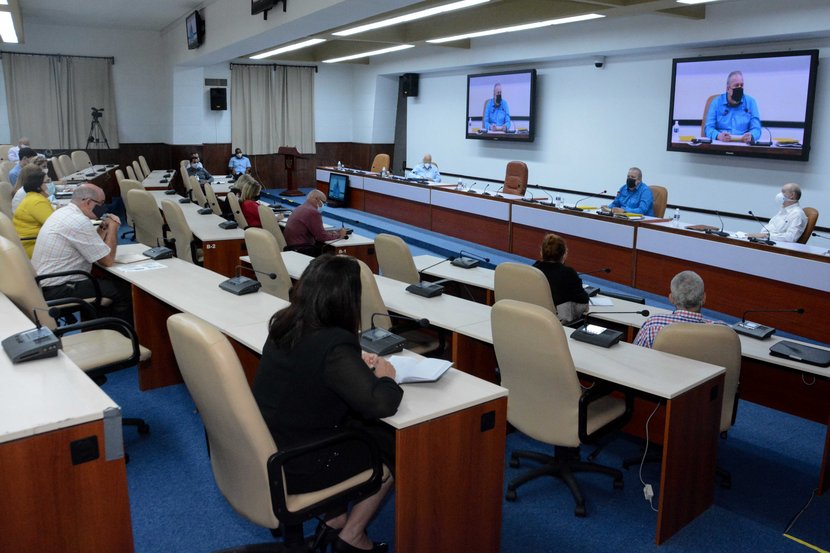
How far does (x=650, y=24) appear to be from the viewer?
331 inches

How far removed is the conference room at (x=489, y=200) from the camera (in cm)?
282

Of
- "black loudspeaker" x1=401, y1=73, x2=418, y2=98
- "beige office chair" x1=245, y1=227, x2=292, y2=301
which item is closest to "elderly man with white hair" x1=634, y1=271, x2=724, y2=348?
"beige office chair" x1=245, y1=227, x2=292, y2=301

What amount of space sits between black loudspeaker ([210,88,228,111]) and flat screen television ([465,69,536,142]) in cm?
532

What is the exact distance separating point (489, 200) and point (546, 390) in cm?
595

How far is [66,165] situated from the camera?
11.8 m

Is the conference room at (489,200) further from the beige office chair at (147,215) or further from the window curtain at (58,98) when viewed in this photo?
the beige office chair at (147,215)

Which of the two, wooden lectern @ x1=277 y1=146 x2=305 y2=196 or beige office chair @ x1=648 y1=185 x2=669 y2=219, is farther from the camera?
wooden lectern @ x1=277 y1=146 x2=305 y2=196

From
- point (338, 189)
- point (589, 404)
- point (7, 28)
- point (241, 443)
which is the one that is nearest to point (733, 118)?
point (589, 404)

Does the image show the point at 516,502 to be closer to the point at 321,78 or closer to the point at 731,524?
the point at 731,524

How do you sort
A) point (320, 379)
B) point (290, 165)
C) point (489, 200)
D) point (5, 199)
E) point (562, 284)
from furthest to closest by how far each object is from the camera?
point (290, 165), point (489, 200), point (5, 199), point (562, 284), point (320, 379)

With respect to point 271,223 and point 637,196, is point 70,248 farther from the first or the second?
point 637,196

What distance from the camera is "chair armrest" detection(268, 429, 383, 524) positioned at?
2037 millimetres

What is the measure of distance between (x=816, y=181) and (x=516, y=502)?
6.14 m

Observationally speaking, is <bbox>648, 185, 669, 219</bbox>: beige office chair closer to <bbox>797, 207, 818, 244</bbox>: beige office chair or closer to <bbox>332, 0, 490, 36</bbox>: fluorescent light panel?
<bbox>797, 207, 818, 244</bbox>: beige office chair
